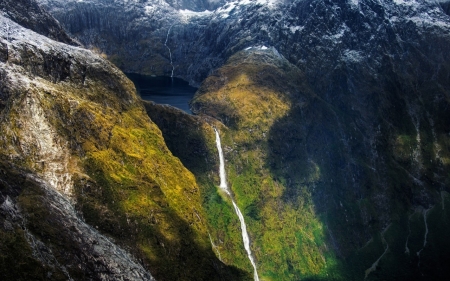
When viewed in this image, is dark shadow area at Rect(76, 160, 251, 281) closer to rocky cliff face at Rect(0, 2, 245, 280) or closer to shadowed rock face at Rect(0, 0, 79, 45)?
rocky cliff face at Rect(0, 2, 245, 280)

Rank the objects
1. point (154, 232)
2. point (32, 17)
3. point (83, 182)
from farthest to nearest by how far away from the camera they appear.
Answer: point (32, 17) < point (154, 232) < point (83, 182)

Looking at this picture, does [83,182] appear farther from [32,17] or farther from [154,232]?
[32,17]

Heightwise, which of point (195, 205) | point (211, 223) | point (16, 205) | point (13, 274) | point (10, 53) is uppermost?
point (10, 53)

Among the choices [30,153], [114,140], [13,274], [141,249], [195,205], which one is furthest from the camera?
[195,205]

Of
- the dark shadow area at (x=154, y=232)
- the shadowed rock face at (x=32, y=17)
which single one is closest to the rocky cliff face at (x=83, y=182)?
the dark shadow area at (x=154, y=232)

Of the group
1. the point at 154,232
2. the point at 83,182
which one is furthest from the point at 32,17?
the point at 154,232

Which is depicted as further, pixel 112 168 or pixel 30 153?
pixel 112 168

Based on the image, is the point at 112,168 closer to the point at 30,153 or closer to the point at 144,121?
the point at 30,153

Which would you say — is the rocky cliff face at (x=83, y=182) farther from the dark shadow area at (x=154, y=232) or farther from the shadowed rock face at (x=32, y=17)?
the shadowed rock face at (x=32, y=17)

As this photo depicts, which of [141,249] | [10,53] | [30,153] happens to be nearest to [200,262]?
[141,249]

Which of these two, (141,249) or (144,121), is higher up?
(144,121)

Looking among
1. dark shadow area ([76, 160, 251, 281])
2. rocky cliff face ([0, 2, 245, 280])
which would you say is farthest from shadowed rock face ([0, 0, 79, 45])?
dark shadow area ([76, 160, 251, 281])
